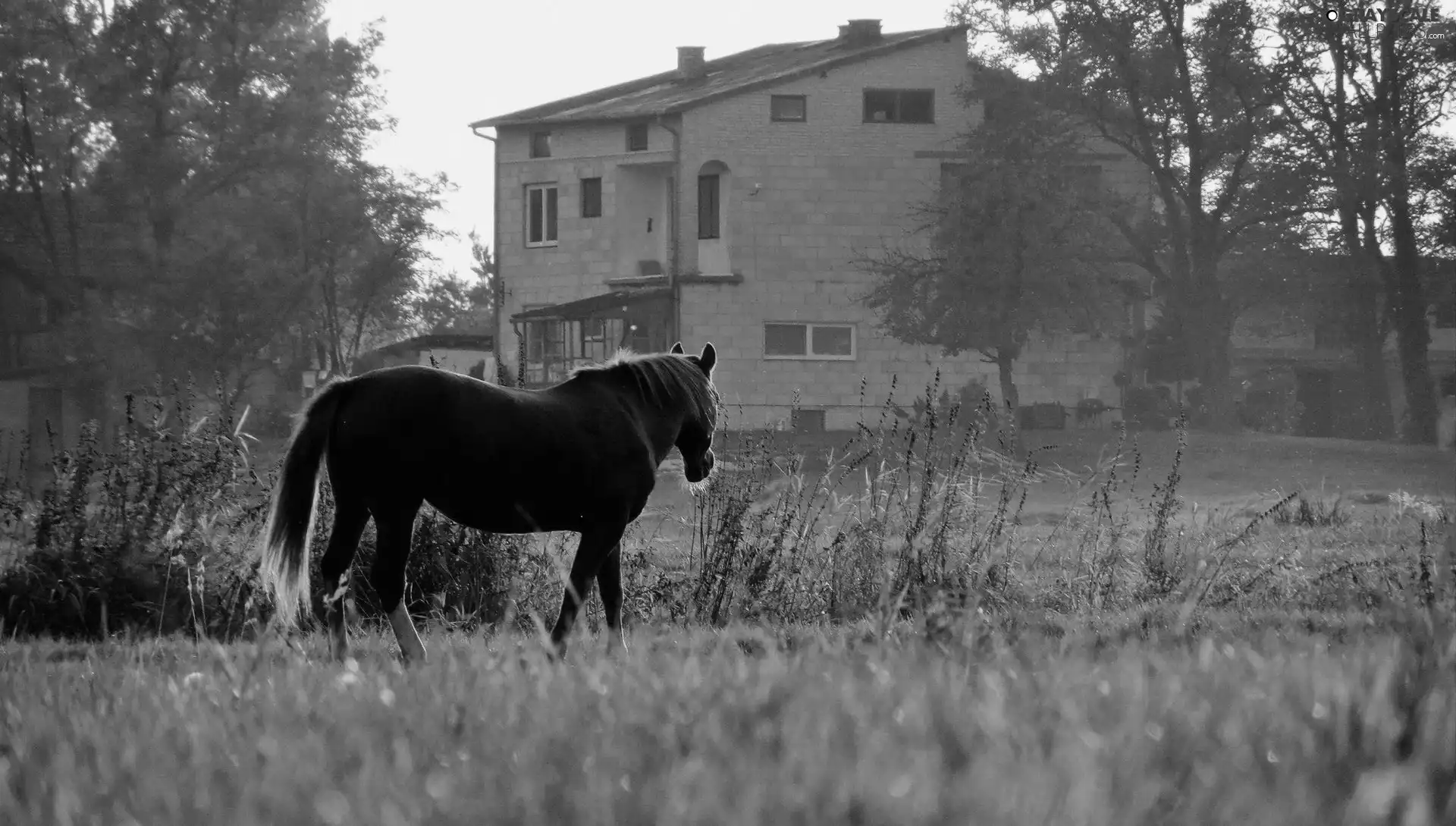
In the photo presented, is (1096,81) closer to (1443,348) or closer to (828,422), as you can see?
(828,422)

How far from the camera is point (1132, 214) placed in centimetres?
4819

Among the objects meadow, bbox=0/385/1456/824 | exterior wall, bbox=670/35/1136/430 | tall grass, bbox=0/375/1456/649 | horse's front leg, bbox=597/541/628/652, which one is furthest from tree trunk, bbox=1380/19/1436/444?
horse's front leg, bbox=597/541/628/652

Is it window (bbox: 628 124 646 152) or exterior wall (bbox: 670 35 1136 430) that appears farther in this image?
window (bbox: 628 124 646 152)

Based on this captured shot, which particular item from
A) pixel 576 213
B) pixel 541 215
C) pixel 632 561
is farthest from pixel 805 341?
pixel 632 561

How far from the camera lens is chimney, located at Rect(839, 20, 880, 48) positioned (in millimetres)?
50906

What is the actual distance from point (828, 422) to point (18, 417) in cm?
2324

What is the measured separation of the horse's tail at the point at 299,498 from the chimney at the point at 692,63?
48.6 metres

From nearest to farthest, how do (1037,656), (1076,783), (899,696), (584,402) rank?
(1076,783), (899,696), (1037,656), (584,402)

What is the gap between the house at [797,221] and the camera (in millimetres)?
47375

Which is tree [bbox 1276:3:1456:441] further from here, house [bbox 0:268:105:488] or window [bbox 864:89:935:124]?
house [bbox 0:268:105:488]

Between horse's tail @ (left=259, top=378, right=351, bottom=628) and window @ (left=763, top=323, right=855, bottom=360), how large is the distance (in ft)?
134

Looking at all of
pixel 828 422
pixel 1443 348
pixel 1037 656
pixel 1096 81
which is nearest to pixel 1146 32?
pixel 1096 81

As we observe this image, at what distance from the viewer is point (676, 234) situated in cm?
4806

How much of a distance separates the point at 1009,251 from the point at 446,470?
35.6m
